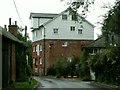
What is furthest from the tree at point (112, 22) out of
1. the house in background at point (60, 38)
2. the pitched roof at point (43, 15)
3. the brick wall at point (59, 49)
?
the pitched roof at point (43, 15)

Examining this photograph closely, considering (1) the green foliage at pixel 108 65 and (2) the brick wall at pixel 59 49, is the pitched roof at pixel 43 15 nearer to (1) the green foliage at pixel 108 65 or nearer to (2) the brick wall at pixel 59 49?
(2) the brick wall at pixel 59 49

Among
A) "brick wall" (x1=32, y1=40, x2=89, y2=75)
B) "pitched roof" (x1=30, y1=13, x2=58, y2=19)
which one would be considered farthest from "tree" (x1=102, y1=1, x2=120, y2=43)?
"pitched roof" (x1=30, y1=13, x2=58, y2=19)

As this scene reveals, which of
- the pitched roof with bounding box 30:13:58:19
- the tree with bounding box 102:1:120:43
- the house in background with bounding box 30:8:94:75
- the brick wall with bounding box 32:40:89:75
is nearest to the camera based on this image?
the tree with bounding box 102:1:120:43

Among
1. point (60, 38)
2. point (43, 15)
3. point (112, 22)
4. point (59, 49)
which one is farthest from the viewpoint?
point (43, 15)

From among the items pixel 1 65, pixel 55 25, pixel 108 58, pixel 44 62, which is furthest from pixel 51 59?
pixel 1 65

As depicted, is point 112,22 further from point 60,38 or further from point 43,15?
point 43,15

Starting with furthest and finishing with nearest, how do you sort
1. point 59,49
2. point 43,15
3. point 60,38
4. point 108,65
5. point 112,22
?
point 43,15 → point 60,38 → point 59,49 → point 108,65 → point 112,22

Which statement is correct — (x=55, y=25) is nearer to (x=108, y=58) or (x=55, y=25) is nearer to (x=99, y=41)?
(x=99, y=41)

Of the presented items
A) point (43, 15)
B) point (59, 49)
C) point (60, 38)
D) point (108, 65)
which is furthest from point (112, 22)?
point (43, 15)

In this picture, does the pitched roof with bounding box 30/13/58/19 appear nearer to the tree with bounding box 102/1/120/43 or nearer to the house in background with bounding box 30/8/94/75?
the house in background with bounding box 30/8/94/75

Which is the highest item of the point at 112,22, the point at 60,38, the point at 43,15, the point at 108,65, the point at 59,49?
the point at 43,15

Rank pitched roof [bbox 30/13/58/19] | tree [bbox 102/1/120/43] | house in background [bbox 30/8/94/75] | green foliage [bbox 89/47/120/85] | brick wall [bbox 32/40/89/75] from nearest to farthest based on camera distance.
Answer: tree [bbox 102/1/120/43]
green foliage [bbox 89/47/120/85]
brick wall [bbox 32/40/89/75]
house in background [bbox 30/8/94/75]
pitched roof [bbox 30/13/58/19]

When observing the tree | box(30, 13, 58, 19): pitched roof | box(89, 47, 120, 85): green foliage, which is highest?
box(30, 13, 58, 19): pitched roof

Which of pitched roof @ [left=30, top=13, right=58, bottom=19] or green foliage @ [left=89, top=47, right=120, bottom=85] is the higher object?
pitched roof @ [left=30, top=13, right=58, bottom=19]
